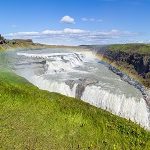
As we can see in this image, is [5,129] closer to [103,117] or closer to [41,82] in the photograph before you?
[103,117]

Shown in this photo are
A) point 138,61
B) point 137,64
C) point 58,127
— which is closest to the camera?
point 58,127

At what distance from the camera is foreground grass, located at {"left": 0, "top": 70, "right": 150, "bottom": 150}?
21047mm

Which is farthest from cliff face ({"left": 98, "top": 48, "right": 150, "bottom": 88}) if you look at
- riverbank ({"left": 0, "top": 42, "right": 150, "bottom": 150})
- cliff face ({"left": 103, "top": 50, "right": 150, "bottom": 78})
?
riverbank ({"left": 0, "top": 42, "right": 150, "bottom": 150})

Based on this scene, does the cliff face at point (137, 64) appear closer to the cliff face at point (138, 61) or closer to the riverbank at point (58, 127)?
the cliff face at point (138, 61)

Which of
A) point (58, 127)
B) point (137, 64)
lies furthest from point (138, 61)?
point (58, 127)

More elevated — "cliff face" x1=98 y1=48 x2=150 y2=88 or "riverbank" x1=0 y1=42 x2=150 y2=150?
"riverbank" x1=0 y1=42 x2=150 y2=150

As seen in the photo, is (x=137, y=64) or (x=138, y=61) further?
(x=138, y=61)

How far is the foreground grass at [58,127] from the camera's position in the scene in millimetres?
21047

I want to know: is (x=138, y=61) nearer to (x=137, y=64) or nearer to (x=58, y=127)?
(x=137, y=64)

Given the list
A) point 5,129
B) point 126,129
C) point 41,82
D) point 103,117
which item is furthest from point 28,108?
point 41,82

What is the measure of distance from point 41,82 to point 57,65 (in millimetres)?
26588

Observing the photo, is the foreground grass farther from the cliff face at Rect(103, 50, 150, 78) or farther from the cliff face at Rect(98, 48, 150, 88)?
the cliff face at Rect(103, 50, 150, 78)

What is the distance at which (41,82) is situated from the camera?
215ft

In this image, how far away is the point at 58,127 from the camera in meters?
22.6
